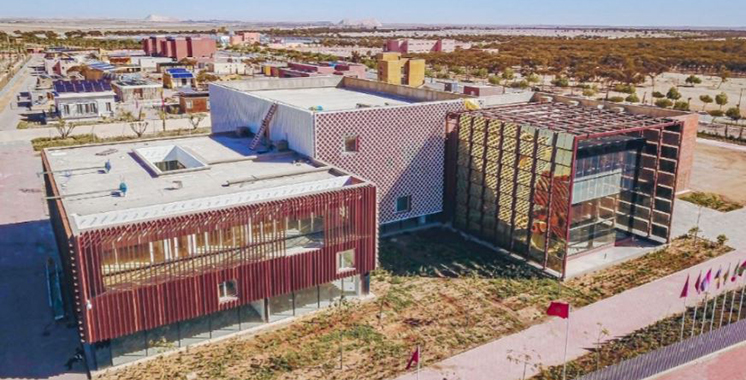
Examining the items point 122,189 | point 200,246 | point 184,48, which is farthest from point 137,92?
point 200,246

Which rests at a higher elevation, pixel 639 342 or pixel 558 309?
pixel 558 309

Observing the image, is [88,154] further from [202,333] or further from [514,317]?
[514,317]

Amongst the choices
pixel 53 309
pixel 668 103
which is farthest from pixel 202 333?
pixel 668 103

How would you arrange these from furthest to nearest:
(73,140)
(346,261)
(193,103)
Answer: (193,103)
(73,140)
(346,261)

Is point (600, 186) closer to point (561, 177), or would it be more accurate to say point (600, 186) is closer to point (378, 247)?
point (561, 177)

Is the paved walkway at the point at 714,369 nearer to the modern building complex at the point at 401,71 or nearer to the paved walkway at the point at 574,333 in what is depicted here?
the paved walkway at the point at 574,333

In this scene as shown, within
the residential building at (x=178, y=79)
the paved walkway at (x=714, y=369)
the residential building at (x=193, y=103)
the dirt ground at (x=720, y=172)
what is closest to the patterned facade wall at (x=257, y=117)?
the paved walkway at (x=714, y=369)
